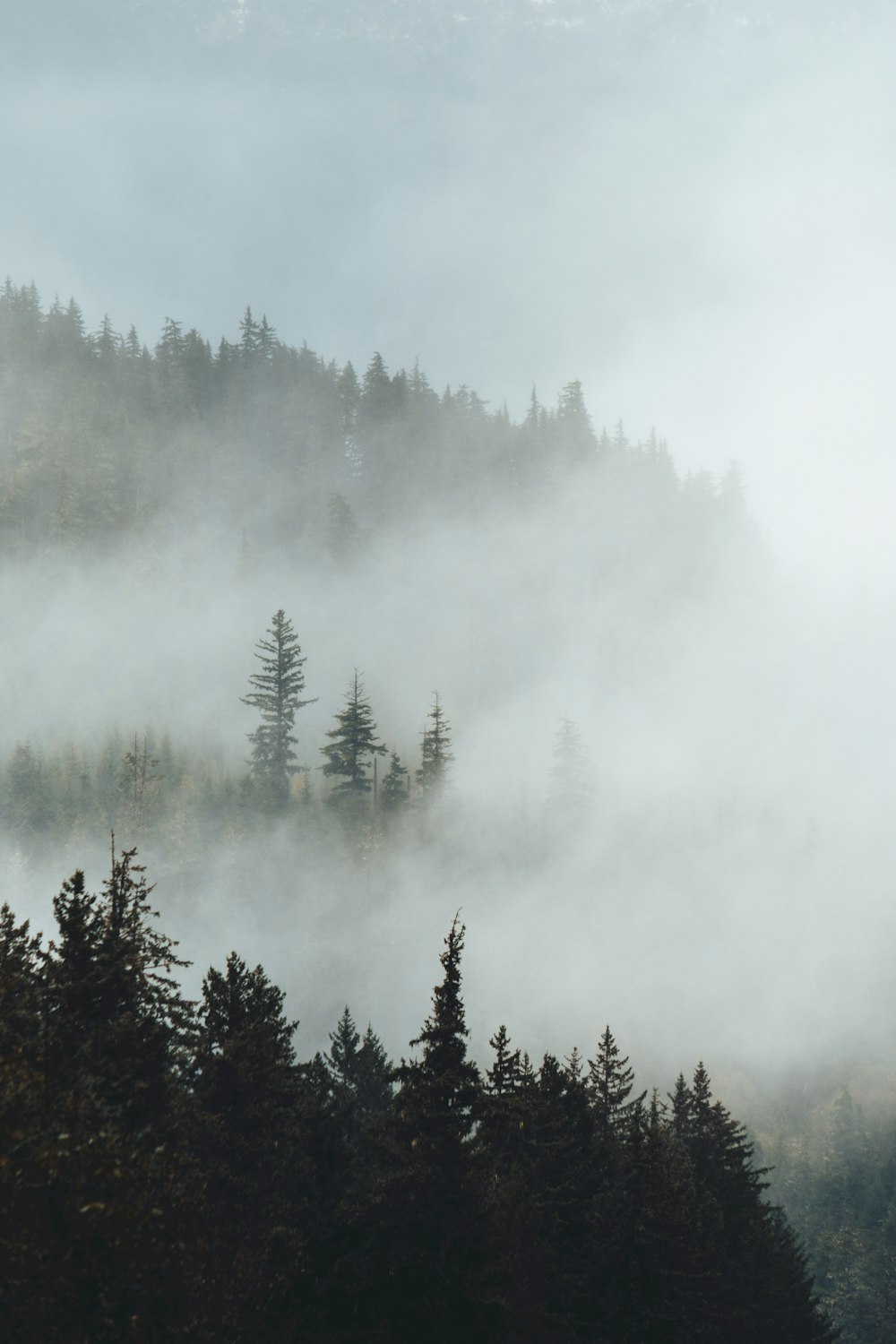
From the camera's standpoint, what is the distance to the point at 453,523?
460ft

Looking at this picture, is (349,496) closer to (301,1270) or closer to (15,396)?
(15,396)

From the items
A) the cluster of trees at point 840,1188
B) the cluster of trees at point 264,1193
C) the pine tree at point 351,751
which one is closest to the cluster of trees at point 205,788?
the pine tree at point 351,751

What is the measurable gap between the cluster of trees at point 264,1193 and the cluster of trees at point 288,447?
104 metres

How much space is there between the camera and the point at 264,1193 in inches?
712

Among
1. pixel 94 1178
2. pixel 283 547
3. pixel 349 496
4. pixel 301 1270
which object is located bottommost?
pixel 301 1270

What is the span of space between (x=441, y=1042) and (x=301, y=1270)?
178 inches

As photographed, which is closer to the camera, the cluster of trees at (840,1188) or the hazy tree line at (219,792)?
the cluster of trees at (840,1188)

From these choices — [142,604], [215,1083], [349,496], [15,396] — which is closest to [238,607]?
[142,604]

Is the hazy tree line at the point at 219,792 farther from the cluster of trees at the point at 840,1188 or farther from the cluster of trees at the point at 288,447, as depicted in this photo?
the cluster of trees at the point at 288,447

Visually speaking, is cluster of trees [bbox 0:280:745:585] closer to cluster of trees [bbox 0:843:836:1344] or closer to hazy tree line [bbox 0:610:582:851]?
hazy tree line [bbox 0:610:582:851]

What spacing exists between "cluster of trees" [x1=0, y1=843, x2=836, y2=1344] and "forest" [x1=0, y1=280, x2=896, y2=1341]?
9 centimetres

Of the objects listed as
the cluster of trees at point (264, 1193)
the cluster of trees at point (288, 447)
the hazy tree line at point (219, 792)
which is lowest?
the cluster of trees at point (264, 1193)

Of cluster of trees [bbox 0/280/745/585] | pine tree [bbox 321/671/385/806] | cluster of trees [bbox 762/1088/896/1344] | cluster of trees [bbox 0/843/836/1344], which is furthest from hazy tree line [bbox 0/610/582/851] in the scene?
cluster of trees [bbox 0/280/745/585]

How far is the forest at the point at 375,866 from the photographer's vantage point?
15.9m
